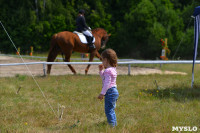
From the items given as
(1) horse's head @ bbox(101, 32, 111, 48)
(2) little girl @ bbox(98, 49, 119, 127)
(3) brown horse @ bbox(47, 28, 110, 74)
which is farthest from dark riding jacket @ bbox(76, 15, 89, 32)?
(2) little girl @ bbox(98, 49, 119, 127)

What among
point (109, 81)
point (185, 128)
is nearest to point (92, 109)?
point (109, 81)

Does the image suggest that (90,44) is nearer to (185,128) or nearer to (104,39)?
(104,39)

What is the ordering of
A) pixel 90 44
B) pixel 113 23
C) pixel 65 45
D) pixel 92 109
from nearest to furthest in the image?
pixel 92 109
pixel 65 45
pixel 90 44
pixel 113 23

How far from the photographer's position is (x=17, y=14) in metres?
29.2

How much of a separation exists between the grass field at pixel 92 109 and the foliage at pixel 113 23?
59.1 feet

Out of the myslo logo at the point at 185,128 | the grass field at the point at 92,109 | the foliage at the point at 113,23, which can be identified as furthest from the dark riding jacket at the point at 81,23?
the foliage at the point at 113,23

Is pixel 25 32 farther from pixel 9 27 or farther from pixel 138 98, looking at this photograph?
pixel 138 98

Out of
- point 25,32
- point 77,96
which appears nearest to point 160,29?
point 25,32

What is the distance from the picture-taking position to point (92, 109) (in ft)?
17.2

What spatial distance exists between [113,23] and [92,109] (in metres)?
29.6

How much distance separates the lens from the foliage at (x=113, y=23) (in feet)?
82.7

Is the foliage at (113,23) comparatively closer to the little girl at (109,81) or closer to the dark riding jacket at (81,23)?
the dark riding jacket at (81,23)

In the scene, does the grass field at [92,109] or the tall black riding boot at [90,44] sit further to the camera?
the tall black riding boot at [90,44]

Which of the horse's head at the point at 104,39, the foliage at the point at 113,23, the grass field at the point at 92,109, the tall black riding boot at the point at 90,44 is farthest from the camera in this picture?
the foliage at the point at 113,23
